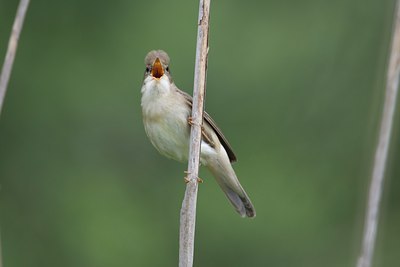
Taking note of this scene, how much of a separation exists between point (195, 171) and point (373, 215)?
833 millimetres

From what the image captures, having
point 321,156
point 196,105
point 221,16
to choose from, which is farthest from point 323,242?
point 196,105

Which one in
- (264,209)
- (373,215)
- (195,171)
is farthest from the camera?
(264,209)

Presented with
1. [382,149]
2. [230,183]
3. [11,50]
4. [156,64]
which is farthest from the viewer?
[230,183]

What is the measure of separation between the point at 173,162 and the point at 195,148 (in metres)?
5.91

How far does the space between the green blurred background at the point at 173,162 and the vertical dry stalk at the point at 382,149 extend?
18.6ft

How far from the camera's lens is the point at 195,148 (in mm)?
4234

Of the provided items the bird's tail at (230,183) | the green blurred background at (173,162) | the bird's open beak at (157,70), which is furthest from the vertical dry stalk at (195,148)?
the green blurred background at (173,162)

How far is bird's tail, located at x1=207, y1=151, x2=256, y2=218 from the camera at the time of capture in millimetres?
5711

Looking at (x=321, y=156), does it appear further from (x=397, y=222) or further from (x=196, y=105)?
(x=196, y=105)

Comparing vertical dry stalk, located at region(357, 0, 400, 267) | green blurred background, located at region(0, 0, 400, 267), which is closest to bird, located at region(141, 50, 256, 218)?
vertical dry stalk, located at region(357, 0, 400, 267)

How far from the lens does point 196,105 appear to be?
4266 mm

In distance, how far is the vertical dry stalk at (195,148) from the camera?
159 inches

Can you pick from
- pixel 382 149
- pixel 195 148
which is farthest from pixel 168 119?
pixel 382 149

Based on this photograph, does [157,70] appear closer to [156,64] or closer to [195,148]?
[156,64]
